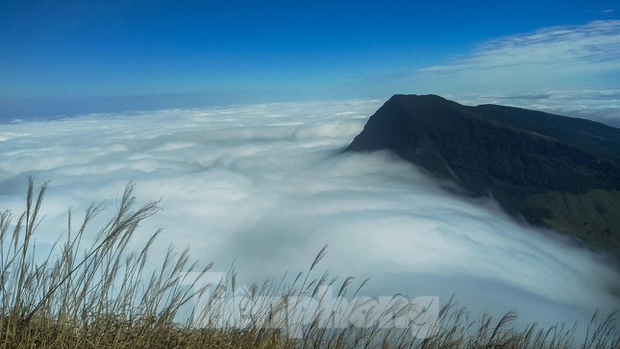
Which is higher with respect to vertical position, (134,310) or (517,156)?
(134,310)

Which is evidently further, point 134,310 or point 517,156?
point 517,156

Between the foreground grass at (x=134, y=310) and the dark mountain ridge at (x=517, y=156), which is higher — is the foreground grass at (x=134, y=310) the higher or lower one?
the higher one

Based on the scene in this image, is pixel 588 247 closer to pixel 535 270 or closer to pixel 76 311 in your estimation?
pixel 535 270

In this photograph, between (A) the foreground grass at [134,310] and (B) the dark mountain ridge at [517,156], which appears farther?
(B) the dark mountain ridge at [517,156]
